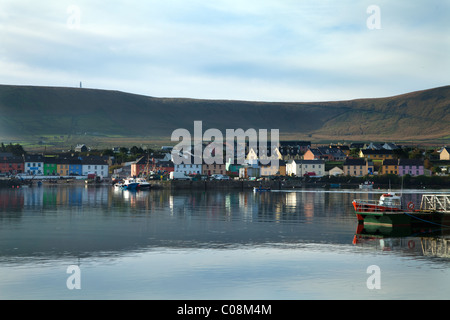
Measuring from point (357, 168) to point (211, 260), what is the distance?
12370 centimetres

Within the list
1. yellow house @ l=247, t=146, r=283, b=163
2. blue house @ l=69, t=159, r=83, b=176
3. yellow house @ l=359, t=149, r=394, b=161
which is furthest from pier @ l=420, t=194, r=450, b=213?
blue house @ l=69, t=159, r=83, b=176

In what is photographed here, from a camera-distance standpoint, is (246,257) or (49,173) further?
(49,173)

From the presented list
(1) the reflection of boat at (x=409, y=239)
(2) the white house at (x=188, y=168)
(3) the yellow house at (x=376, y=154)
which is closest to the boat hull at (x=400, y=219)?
(1) the reflection of boat at (x=409, y=239)

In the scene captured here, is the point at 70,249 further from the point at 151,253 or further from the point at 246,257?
the point at 246,257

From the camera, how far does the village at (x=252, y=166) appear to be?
5758 inches

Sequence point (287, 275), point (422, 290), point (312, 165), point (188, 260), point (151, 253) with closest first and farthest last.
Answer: point (422, 290) → point (287, 275) → point (188, 260) → point (151, 253) → point (312, 165)

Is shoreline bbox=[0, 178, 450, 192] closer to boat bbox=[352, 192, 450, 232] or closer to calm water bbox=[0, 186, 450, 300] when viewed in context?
calm water bbox=[0, 186, 450, 300]

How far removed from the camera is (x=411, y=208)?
4647 centimetres

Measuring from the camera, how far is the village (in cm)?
14625

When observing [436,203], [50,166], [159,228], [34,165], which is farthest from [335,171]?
[159,228]

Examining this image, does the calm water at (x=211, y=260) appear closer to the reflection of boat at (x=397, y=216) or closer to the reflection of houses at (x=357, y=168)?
the reflection of boat at (x=397, y=216)

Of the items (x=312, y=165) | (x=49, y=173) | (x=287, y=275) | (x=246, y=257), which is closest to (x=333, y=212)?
(x=246, y=257)

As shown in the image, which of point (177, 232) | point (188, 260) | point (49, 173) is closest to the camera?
point (188, 260)
